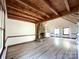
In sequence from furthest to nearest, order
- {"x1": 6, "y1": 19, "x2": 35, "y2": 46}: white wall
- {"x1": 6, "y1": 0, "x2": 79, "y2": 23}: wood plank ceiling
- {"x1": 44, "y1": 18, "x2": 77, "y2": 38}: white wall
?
{"x1": 44, "y1": 18, "x2": 77, "y2": 38}: white wall
{"x1": 6, "y1": 19, "x2": 35, "y2": 46}: white wall
{"x1": 6, "y1": 0, "x2": 79, "y2": 23}: wood plank ceiling

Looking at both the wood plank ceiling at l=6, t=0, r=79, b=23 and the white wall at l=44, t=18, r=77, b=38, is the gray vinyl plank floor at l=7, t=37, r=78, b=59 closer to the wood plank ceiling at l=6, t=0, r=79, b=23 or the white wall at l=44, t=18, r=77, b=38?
the wood plank ceiling at l=6, t=0, r=79, b=23

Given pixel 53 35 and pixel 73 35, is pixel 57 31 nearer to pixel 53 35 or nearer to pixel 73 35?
pixel 53 35

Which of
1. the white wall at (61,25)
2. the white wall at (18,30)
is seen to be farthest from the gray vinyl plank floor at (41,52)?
the white wall at (61,25)

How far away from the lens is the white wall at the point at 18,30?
21.2 feet

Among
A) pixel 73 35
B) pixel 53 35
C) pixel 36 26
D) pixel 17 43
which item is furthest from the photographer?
pixel 53 35

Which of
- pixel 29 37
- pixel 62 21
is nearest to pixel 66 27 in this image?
pixel 62 21

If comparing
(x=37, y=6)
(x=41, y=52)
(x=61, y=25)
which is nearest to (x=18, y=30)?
(x=37, y=6)

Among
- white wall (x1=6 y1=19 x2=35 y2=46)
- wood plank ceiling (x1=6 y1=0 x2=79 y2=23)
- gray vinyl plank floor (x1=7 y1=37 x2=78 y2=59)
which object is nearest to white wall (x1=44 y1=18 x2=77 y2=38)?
white wall (x1=6 y1=19 x2=35 y2=46)

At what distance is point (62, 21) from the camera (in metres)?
14.5

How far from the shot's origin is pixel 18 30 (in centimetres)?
741

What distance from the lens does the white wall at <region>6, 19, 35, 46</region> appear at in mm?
6453

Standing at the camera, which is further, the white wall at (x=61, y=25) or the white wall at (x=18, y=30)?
the white wall at (x=61, y=25)

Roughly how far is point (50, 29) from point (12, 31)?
10589 mm

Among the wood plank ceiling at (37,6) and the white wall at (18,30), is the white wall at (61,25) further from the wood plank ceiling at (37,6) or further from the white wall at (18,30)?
the wood plank ceiling at (37,6)
